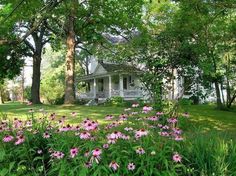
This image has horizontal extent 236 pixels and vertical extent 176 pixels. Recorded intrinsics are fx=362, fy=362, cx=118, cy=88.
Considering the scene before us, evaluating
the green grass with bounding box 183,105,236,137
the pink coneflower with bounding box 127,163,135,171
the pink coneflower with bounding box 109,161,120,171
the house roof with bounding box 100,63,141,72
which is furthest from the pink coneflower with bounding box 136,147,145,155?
the house roof with bounding box 100,63,141,72

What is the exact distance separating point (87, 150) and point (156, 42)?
8.74 metres

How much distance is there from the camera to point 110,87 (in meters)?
35.9

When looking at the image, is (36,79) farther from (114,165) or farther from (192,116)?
(114,165)

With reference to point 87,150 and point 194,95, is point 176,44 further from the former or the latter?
point 87,150

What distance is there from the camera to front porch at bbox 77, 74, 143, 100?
34.9 metres

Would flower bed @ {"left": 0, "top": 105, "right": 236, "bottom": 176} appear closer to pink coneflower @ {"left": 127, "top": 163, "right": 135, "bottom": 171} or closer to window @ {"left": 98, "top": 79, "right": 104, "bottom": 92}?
pink coneflower @ {"left": 127, "top": 163, "right": 135, "bottom": 171}

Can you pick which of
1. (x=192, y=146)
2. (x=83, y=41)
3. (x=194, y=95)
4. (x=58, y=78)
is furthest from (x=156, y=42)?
(x=58, y=78)

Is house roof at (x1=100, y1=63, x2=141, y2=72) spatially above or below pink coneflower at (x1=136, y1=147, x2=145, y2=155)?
above

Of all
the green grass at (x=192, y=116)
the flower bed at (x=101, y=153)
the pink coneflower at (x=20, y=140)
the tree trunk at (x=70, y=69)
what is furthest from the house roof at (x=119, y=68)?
the pink coneflower at (x=20, y=140)

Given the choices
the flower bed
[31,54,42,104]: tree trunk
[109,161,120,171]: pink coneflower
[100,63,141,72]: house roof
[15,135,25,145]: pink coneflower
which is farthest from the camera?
[31,54,42,104]: tree trunk

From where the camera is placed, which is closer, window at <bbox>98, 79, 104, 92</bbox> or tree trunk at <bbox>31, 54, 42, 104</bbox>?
tree trunk at <bbox>31, 54, 42, 104</bbox>

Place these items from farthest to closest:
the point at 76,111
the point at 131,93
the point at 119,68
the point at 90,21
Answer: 1. the point at 131,93
2. the point at 90,21
3. the point at 76,111
4. the point at 119,68

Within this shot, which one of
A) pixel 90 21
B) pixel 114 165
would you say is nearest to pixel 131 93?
pixel 90 21

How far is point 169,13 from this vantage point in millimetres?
28734
